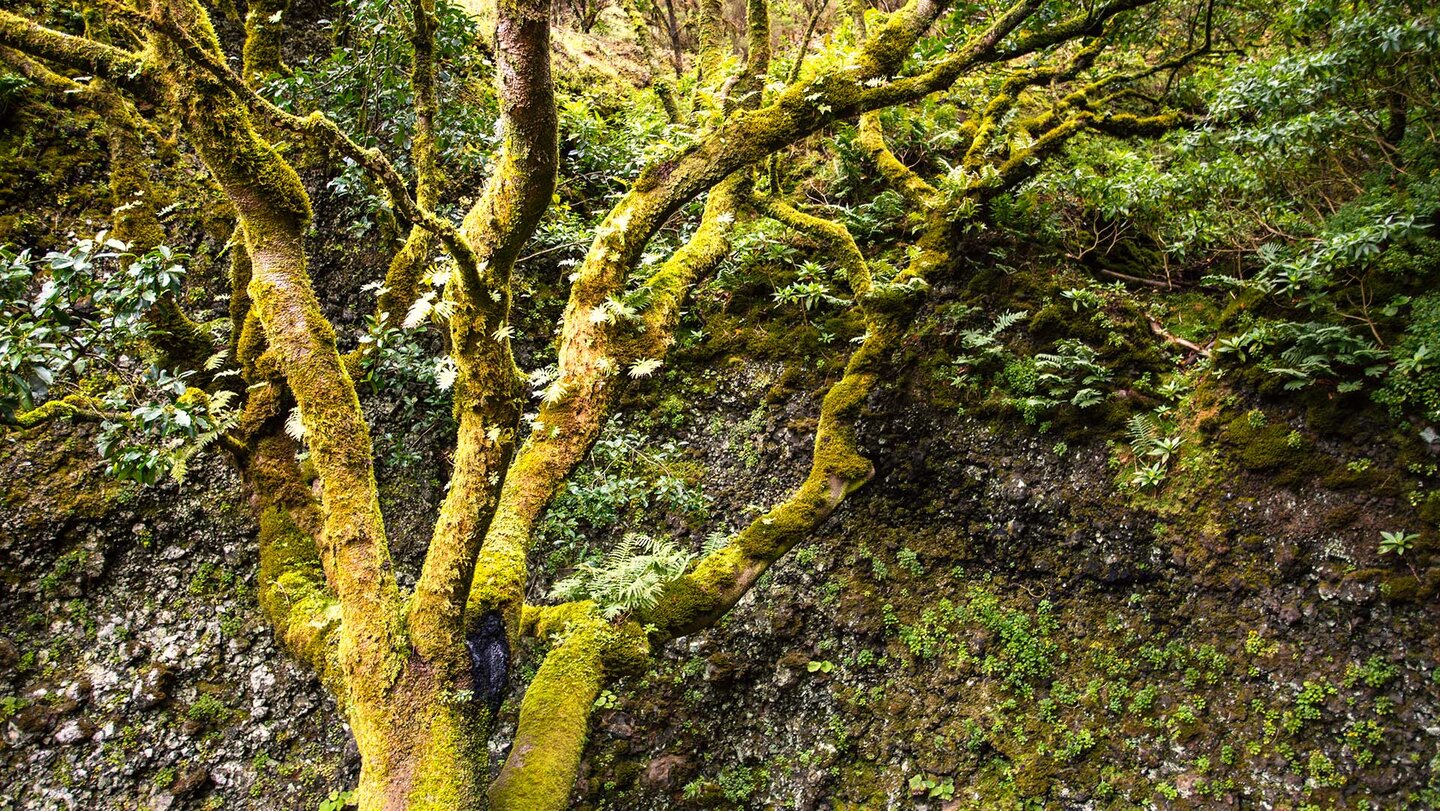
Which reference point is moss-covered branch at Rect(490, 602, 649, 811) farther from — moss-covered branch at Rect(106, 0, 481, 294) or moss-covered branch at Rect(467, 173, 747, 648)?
moss-covered branch at Rect(106, 0, 481, 294)

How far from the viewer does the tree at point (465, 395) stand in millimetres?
3080

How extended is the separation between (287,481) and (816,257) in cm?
538

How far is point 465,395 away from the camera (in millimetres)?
3283

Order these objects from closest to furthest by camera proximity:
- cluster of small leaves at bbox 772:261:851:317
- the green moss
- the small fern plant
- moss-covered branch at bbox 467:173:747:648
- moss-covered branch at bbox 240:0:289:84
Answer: moss-covered branch at bbox 467:173:747:648 → the small fern plant → the green moss → moss-covered branch at bbox 240:0:289:84 → cluster of small leaves at bbox 772:261:851:317

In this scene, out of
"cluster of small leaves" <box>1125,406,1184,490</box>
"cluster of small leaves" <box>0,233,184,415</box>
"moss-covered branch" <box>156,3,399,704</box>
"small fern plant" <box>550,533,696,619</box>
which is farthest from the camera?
"cluster of small leaves" <box>1125,406,1184,490</box>

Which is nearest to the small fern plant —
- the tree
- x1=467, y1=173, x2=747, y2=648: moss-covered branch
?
the tree

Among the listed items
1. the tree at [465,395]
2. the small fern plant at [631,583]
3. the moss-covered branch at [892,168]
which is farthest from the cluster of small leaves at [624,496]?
the moss-covered branch at [892,168]

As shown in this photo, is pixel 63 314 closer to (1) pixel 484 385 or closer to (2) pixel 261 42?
(1) pixel 484 385

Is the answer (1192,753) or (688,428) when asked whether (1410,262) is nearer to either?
(1192,753)

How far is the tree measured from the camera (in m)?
3.08

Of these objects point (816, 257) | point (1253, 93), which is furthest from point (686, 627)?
point (1253, 93)

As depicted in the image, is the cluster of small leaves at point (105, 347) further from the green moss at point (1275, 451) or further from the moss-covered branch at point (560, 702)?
the green moss at point (1275, 451)

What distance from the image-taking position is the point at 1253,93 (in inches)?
194

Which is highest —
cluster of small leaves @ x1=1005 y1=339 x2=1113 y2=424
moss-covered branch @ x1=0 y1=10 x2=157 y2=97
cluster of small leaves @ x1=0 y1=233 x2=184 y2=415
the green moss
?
moss-covered branch @ x1=0 y1=10 x2=157 y2=97
